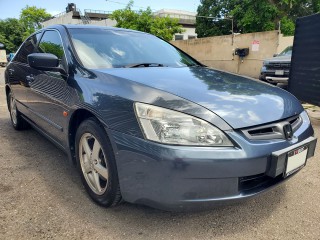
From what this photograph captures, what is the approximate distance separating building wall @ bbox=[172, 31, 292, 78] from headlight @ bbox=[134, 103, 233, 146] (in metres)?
12.0

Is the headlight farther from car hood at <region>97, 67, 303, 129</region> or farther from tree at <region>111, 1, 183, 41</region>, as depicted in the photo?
tree at <region>111, 1, 183, 41</region>

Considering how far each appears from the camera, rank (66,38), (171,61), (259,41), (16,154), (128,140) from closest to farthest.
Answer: (128,140) < (66,38) < (171,61) < (16,154) < (259,41)

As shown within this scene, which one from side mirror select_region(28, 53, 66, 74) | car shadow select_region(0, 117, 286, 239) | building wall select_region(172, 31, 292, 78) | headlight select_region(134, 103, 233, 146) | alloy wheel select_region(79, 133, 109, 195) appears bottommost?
building wall select_region(172, 31, 292, 78)

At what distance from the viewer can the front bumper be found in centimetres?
173

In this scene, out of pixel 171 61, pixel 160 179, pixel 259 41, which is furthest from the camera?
pixel 259 41

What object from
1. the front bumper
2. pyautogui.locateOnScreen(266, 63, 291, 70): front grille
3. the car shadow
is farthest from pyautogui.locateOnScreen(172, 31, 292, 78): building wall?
the front bumper

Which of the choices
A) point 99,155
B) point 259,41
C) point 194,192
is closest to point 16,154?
point 99,155

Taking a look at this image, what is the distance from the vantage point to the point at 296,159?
2068 mm

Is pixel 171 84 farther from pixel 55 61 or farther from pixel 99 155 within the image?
pixel 55 61

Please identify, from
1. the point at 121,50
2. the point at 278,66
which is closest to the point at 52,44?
the point at 121,50

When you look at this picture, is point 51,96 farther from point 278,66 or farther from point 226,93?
point 278,66

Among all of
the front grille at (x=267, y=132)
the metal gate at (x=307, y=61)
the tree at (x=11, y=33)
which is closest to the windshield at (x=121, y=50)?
the front grille at (x=267, y=132)

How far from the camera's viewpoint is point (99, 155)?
2277mm

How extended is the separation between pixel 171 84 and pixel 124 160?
0.65m
